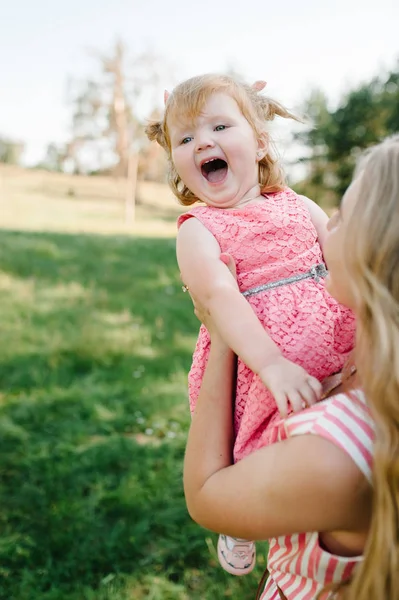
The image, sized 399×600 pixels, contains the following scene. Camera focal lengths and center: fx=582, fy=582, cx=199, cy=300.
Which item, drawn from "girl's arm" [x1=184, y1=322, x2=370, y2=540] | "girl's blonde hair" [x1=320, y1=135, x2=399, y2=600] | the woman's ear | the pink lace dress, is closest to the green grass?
the pink lace dress

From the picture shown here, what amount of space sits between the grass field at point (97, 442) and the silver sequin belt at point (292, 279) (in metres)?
1.51

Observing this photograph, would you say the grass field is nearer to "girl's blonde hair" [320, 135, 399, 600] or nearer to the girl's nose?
"girl's blonde hair" [320, 135, 399, 600]

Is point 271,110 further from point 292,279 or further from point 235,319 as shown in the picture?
point 235,319

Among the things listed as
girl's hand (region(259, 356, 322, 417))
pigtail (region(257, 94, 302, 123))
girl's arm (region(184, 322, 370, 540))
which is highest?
pigtail (region(257, 94, 302, 123))

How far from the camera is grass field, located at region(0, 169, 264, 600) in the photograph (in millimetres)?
2520

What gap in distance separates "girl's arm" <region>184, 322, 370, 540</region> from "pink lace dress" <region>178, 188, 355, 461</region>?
0.40 ft

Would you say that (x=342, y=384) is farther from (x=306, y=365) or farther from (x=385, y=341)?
(x=385, y=341)

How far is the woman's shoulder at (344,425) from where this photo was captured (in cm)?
94

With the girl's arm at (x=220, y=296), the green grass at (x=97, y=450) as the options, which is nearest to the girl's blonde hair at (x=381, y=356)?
the girl's arm at (x=220, y=296)

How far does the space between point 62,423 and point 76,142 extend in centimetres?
2871

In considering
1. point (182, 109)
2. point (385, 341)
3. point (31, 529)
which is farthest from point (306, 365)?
point (31, 529)

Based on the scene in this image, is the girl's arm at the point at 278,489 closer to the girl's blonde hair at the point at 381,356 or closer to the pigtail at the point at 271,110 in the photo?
the girl's blonde hair at the point at 381,356

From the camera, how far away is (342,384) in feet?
3.85

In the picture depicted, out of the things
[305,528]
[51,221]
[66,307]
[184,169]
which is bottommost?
[305,528]
